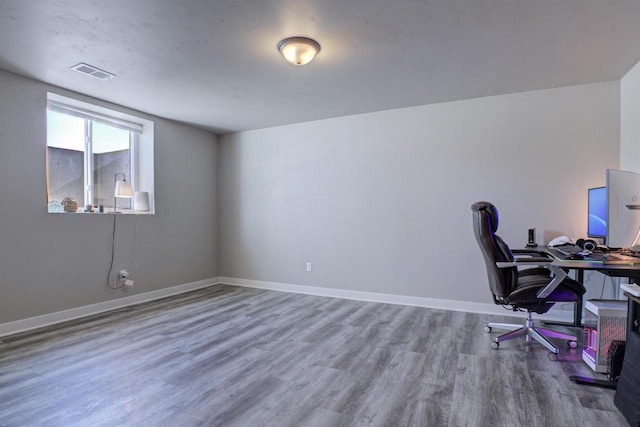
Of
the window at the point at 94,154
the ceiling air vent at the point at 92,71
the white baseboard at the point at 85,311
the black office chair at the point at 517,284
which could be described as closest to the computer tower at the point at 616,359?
the black office chair at the point at 517,284

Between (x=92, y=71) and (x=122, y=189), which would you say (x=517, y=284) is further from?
(x=122, y=189)

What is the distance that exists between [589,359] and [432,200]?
2144 millimetres

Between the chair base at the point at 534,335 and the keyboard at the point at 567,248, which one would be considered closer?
the chair base at the point at 534,335

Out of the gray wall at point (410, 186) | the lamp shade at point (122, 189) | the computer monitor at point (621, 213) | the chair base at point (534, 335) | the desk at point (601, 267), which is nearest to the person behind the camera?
the desk at point (601, 267)

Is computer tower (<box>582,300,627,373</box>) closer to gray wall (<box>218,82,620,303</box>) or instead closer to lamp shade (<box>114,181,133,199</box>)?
gray wall (<box>218,82,620,303</box>)

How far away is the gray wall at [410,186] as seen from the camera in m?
3.54

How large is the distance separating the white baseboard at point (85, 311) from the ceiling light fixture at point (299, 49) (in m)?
3.49

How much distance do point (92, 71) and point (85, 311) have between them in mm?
2558

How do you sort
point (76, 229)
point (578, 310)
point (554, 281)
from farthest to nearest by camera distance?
1. point (76, 229)
2. point (578, 310)
3. point (554, 281)

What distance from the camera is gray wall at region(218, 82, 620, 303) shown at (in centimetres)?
354

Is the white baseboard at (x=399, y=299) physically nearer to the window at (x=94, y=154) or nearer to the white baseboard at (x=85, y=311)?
the white baseboard at (x=85, y=311)

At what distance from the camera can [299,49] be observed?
8.45 ft

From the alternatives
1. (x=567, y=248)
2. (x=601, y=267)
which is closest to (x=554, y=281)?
(x=601, y=267)

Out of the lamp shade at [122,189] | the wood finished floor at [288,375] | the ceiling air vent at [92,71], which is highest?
the ceiling air vent at [92,71]
